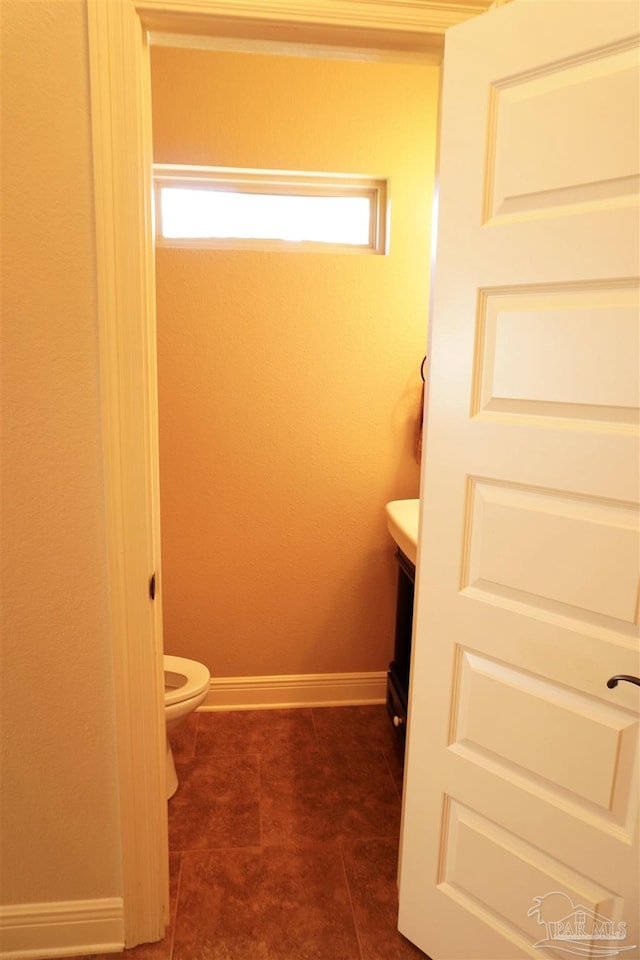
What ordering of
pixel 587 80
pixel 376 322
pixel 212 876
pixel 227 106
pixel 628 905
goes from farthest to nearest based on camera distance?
pixel 376 322
pixel 227 106
pixel 212 876
pixel 628 905
pixel 587 80

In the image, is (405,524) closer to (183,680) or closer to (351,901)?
(183,680)

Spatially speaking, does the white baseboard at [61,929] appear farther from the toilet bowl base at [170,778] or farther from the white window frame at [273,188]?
the white window frame at [273,188]

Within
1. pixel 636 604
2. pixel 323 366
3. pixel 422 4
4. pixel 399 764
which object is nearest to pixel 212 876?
pixel 399 764

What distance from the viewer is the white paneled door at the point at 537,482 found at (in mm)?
1085

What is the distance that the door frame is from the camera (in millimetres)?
1223

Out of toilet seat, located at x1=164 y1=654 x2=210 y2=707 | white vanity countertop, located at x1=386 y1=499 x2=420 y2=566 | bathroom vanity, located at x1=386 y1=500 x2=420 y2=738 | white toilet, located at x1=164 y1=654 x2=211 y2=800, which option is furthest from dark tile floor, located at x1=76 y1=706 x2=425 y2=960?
white vanity countertop, located at x1=386 y1=499 x2=420 y2=566

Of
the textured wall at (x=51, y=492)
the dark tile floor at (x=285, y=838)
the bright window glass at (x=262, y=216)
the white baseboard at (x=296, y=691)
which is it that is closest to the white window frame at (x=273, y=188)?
the bright window glass at (x=262, y=216)

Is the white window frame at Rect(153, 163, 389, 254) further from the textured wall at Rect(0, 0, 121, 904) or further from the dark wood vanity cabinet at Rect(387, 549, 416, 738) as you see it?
the dark wood vanity cabinet at Rect(387, 549, 416, 738)

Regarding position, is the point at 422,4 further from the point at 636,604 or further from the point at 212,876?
the point at 212,876

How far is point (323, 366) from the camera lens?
2445 mm

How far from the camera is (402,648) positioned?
7.54 ft

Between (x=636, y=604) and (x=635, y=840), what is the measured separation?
0.44 meters
